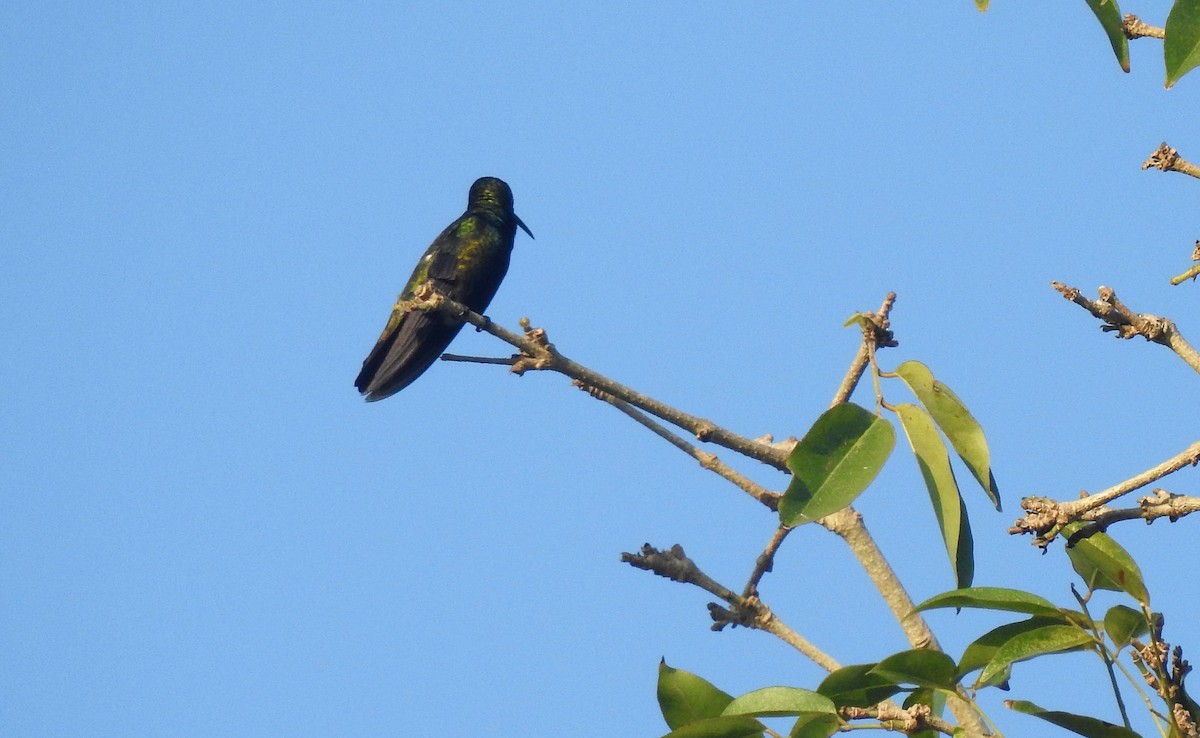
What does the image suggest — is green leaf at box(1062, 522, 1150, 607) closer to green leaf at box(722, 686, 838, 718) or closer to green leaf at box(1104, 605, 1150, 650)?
green leaf at box(1104, 605, 1150, 650)

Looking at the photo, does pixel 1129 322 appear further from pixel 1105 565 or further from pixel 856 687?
pixel 856 687

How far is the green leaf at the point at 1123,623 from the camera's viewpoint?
194 centimetres

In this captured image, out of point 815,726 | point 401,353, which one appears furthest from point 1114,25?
point 401,353

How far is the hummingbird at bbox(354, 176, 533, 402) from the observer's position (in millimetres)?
7027

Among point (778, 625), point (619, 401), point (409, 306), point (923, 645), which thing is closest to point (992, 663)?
point (923, 645)

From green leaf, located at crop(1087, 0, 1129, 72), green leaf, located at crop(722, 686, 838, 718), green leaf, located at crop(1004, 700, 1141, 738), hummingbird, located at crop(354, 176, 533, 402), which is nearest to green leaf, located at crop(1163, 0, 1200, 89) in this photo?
green leaf, located at crop(1087, 0, 1129, 72)

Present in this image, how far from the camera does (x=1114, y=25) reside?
2320 mm

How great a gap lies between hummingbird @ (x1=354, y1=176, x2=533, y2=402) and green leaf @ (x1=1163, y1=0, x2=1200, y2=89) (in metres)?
4.50

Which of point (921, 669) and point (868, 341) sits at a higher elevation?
point (868, 341)

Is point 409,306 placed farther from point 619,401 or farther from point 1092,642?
point 1092,642

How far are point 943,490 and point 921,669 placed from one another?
0.93ft

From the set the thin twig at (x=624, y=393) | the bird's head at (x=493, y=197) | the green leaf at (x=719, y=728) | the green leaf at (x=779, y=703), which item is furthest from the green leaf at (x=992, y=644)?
the bird's head at (x=493, y=197)

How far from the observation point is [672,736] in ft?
6.18

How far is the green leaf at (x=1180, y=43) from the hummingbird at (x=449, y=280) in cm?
450
